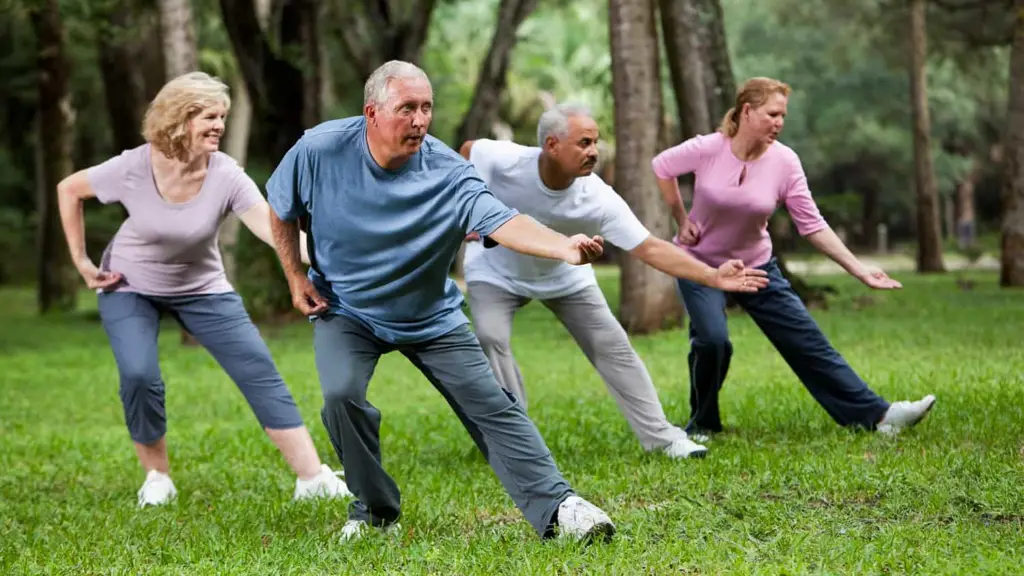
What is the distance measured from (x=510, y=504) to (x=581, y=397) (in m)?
5.20

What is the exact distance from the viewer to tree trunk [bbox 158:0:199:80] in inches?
742

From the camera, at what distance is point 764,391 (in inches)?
468

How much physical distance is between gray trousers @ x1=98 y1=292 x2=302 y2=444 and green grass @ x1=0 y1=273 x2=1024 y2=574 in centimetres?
53

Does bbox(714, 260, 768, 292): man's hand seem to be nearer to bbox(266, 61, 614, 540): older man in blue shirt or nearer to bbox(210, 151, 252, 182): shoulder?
bbox(266, 61, 614, 540): older man in blue shirt

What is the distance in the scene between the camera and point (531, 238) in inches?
234

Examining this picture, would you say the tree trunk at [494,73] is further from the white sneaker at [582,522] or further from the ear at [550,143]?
the white sneaker at [582,522]

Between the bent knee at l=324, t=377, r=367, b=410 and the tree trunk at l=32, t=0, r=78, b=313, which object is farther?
the tree trunk at l=32, t=0, r=78, b=313

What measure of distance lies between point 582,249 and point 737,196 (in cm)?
344

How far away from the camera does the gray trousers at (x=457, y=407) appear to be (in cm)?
651

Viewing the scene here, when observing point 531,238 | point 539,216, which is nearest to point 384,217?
point 531,238

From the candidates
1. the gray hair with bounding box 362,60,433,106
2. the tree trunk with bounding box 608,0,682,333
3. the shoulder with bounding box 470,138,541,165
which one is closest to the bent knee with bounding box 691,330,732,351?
the shoulder with bounding box 470,138,541,165

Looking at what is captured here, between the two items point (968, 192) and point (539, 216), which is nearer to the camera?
point (539, 216)

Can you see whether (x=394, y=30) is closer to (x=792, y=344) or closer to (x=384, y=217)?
(x=792, y=344)

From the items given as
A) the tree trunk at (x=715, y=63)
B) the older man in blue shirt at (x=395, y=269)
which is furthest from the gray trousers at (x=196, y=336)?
the tree trunk at (x=715, y=63)
